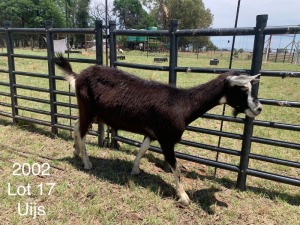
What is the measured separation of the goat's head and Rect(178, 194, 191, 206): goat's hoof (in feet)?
3.97

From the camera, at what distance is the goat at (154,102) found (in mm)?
3125

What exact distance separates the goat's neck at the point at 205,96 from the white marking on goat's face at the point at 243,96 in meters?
0.12

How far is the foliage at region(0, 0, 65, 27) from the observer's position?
56.1 metres

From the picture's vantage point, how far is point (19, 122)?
582 centimetres

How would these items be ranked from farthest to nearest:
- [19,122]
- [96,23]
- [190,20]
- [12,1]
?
[12,1]
[190,20]
[19,122]
[96,23]

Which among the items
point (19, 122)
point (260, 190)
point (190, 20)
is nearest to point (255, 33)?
point (260, 190)

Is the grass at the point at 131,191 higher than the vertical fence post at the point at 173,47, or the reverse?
the vertical fence post at the point at 173,47

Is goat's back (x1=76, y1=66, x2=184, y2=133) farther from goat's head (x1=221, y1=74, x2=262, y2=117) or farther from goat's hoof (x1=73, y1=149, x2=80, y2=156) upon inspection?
goat's hoof (x1=73, y1=149, x2=80, y2=156)

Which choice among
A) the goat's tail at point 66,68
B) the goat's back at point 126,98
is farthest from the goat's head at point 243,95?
the goat's tail at point 66,68

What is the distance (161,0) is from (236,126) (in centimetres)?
5113

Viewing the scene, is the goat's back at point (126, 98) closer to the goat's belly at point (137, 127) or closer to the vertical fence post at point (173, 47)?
the goat's belly at point (137, 127)

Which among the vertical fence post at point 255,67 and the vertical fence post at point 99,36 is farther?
the vertical fence post at point 99,36

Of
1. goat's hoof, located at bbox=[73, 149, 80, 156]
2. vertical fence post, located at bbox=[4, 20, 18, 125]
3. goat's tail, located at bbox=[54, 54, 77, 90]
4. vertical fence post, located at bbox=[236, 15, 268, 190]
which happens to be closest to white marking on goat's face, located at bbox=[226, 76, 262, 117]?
vertical fence post, located at bbox=[236, 15, 268, 190]

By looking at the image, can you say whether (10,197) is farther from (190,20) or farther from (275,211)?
(190,20)
